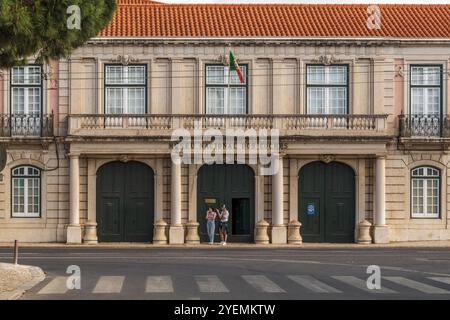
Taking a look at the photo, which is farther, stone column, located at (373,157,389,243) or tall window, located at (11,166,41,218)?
tall window, located at (11,166,41,218)

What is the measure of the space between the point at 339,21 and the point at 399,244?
32.6 feet

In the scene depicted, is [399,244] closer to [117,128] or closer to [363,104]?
[363,104]

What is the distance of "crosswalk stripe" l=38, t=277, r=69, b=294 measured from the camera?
21422 mm

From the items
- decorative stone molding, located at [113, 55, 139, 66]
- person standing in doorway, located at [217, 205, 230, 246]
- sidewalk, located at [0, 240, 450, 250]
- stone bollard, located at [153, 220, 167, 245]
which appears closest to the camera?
sidewalk, located at [0, 240, 450, 250]

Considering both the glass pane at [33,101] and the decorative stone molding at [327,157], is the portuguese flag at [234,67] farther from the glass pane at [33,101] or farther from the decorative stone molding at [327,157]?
the glass pane at [33,101]

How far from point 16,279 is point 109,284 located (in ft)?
7.01

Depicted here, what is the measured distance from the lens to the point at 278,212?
1740 inches

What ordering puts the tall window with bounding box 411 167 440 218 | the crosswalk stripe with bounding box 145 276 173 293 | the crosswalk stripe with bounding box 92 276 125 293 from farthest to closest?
the tall window with bounding box 411 167 440 218, the crosswalk stripe with bounding box 92 276 125 293, the crosswalk stripe with bounding box 145 276 173 293

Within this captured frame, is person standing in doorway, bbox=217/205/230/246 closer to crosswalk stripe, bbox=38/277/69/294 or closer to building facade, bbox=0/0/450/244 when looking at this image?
building facade, bbox=0/0/450/244

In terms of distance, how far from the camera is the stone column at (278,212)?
44.0 metres

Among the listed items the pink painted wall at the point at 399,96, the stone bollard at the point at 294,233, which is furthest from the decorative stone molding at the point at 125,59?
the pink painted wall at the point at 399,96

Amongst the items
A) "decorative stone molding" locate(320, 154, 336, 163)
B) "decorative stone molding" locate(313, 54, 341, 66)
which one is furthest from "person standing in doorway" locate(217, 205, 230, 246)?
"decorative stone molding" locate(313, 54, 341, 66)

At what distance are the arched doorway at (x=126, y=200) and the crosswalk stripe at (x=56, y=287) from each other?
20.3 m

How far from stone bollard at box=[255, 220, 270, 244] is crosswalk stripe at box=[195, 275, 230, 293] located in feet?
61.8
